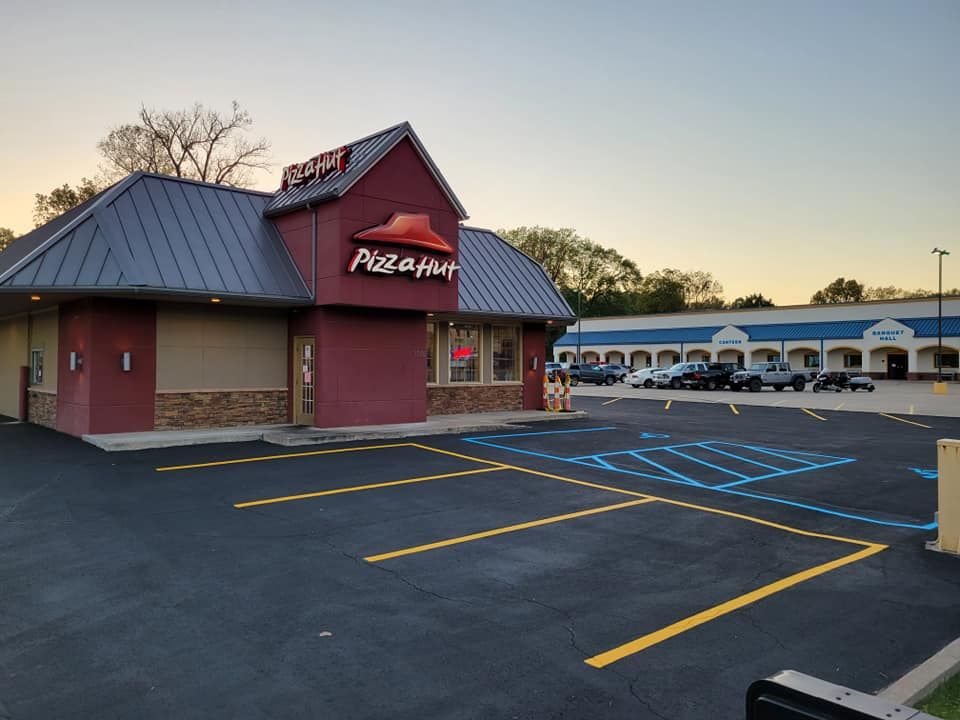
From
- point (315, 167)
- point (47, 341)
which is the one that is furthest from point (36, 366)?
point (315, 167)

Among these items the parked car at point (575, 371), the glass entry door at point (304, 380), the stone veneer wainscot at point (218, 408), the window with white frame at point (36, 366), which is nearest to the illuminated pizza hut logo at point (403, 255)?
the glass entry door at point (304, 380)

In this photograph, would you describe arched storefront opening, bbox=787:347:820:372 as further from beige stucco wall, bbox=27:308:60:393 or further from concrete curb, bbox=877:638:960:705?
concrete curb, bbox=877:638:960:705

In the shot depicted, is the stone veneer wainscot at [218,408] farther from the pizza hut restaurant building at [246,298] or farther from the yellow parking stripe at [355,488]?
the yellow parking stripe at [355,488]

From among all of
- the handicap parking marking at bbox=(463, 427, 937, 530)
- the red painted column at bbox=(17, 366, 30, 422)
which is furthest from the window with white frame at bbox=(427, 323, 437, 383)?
the red painted column at bbox=(17, 366, 30, 422)

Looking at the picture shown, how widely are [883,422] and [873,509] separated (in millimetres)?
15877

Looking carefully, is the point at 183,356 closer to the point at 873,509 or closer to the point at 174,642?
the point at 174,642

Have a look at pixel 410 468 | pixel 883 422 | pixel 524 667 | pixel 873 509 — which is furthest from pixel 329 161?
pixel 883 422

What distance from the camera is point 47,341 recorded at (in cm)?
1833

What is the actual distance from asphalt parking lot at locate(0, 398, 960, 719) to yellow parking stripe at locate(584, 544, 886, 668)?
0.08 ft

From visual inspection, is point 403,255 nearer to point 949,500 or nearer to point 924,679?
point 949,500

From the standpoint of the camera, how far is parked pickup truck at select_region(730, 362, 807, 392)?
142 feet

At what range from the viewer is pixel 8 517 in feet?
28.9

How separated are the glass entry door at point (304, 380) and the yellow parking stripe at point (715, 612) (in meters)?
13.1

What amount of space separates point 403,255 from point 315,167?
3413 mm
